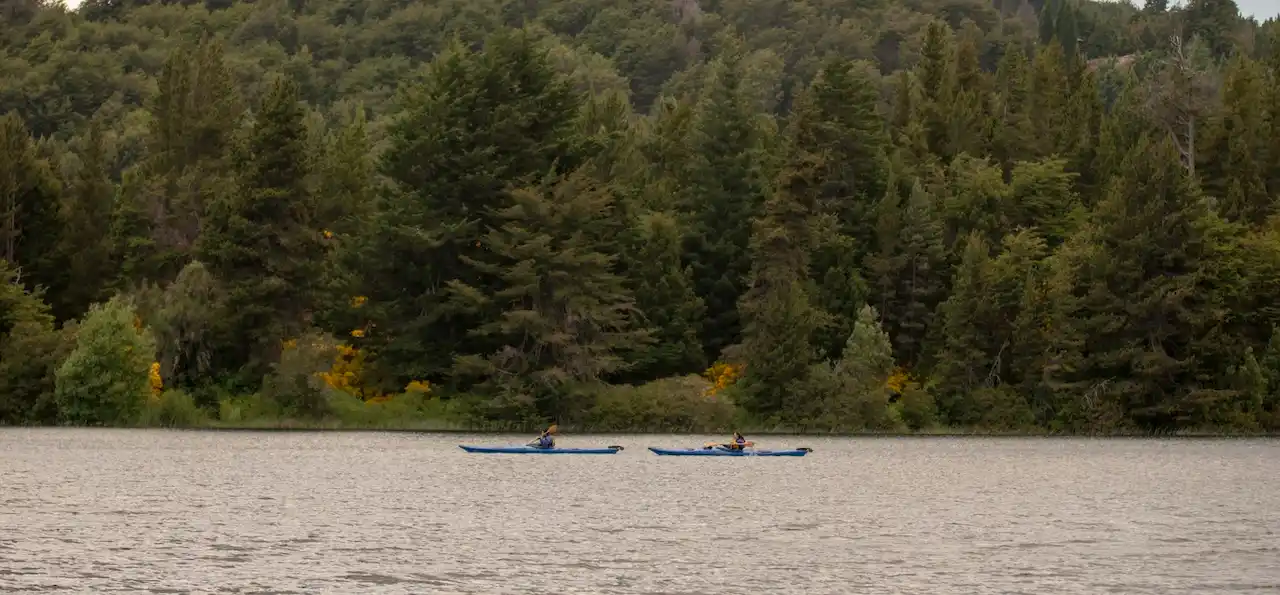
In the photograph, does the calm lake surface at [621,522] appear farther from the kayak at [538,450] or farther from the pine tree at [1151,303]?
the pine tree at [1151,303]

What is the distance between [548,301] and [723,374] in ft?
53.2

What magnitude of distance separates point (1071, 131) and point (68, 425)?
77880 millimetres

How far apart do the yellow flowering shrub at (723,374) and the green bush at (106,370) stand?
34038mm

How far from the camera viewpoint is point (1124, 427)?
104m

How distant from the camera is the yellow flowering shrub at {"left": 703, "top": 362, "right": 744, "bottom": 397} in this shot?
112 metres

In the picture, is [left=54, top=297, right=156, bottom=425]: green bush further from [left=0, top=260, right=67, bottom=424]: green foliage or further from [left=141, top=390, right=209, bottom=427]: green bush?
[left=0, top=260, right=67, bottom=424]: green foliage

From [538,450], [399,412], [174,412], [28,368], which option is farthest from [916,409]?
[28,368]

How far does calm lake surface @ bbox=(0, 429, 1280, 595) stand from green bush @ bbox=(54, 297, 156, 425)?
950cm

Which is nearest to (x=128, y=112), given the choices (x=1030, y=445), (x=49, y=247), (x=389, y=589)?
(x=49, y=247)

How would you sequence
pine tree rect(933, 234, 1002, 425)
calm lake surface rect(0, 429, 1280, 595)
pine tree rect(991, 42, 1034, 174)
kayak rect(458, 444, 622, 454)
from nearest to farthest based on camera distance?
calm lake surface rect(0, 429, 1280, 595), kayak rect(458, 444, 622, 454), pine tree rect(933, 234, 1002, 425), pine tree rect(991, 42, 1034, 174)

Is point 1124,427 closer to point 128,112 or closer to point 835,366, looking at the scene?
point 835,366

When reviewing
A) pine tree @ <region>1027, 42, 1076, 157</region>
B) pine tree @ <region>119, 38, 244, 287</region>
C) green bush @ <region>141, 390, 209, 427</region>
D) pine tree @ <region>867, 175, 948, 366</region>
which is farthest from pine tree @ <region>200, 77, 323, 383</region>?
pine tree @ <region>1027, 42, 1076, 157</region>

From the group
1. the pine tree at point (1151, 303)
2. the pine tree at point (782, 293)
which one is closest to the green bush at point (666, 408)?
the pine tree at point (782, 293)

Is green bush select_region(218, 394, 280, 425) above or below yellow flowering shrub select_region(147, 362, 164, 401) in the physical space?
below
